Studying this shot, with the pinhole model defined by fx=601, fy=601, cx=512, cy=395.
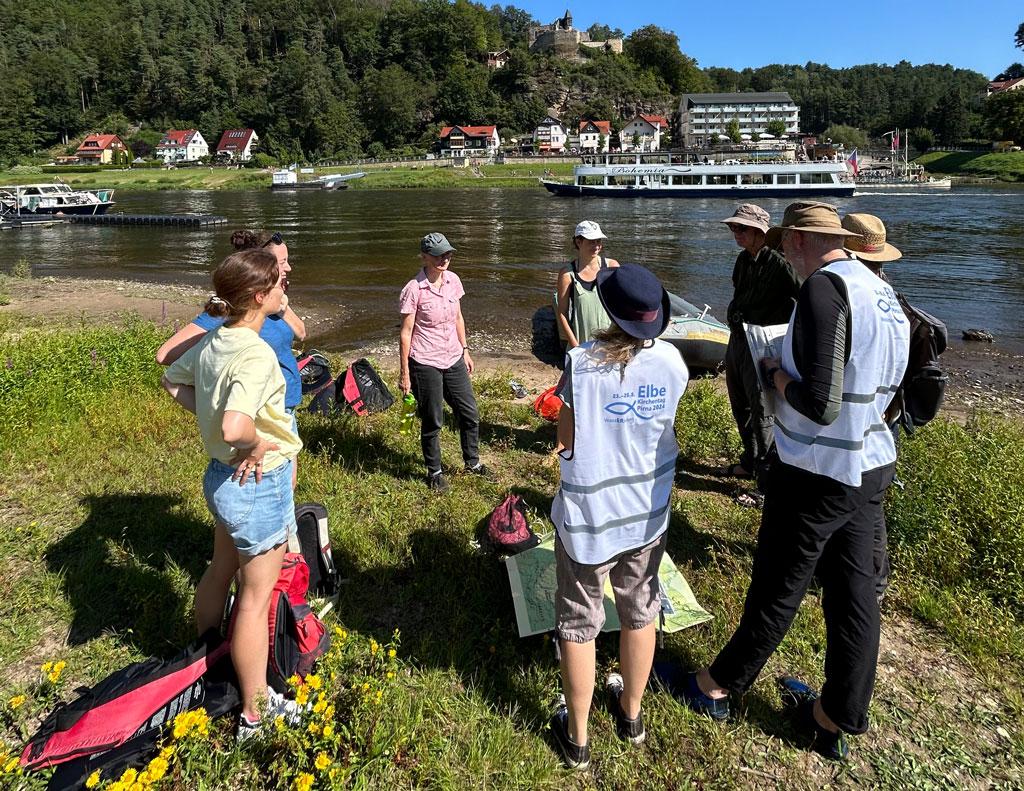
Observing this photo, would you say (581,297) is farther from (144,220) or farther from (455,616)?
(144,220)

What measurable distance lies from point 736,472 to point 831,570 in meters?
2.71

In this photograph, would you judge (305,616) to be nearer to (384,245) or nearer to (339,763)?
(339,763)

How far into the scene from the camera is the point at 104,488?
4.44 metres

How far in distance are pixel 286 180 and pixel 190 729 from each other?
83642 millimetres

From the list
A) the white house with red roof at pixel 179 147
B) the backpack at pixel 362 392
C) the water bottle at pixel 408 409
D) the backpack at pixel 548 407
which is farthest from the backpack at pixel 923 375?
the white house with red roof at pixel 179 147

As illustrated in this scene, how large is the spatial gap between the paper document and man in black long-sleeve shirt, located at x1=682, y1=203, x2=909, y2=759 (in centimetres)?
66

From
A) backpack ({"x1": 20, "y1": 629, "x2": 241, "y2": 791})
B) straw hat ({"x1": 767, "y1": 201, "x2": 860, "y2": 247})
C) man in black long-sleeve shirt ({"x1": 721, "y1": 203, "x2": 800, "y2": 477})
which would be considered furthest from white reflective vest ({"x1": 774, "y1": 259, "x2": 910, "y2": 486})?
backpack ({"x1": 20, "y1": 629, "x2": 241, "y2": 791})

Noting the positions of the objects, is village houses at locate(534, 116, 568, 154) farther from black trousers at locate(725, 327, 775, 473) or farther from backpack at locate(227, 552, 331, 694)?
backpack at locate(227, 552, 331, 694)

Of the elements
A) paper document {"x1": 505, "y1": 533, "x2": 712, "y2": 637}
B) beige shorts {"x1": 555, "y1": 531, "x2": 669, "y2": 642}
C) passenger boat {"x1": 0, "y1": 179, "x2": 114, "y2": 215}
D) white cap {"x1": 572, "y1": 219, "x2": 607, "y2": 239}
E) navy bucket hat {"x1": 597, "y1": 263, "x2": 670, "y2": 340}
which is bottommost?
paper document {"x1": 505, "y1": 533, "x2": 712, "y2": 637}

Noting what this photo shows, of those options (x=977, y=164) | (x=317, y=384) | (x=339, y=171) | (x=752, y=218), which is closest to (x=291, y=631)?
(x=752, y=218)

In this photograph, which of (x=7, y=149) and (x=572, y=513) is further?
(x=7, y=149)

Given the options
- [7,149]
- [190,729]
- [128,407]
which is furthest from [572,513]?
[7,149]

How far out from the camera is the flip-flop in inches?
197

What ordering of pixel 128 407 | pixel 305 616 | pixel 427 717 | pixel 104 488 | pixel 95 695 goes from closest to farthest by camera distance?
pixel 95 695 → pixel 427 717 → pixel 305 616 → pixel 104 488 → pixel 128 407
